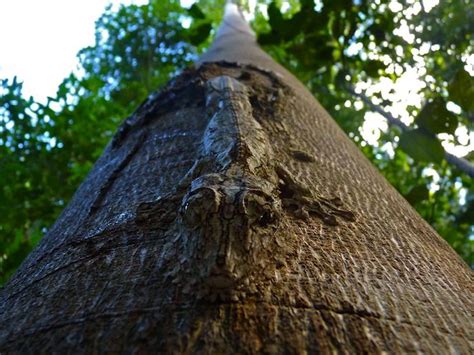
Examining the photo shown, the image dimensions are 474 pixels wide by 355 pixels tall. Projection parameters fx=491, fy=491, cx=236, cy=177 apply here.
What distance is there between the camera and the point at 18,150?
4703 millimetres

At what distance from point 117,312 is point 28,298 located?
0.97 feet

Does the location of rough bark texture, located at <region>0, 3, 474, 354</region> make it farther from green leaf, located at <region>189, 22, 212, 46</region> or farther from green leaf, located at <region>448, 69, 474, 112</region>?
green leaf, located at <region>189, 22, 212, 46</region>

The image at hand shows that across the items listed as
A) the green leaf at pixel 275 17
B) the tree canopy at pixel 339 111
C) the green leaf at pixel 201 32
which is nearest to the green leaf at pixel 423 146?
the tree canopy at pixel 339 111

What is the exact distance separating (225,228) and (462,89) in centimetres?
177

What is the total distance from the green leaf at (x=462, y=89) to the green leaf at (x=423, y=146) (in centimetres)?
21

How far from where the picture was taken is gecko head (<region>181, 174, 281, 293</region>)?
85 centimetres

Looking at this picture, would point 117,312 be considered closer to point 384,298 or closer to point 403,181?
point 384,298

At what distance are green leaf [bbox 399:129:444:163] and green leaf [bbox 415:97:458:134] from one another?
0.15 ft

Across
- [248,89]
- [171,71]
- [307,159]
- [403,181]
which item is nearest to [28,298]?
[307,159]

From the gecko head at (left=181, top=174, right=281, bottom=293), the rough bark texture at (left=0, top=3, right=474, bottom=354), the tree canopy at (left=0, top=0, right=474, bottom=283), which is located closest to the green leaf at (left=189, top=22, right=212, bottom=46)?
the tree canopy at (left=0, top=0, right=474, bottom=283)

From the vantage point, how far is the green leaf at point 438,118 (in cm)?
218

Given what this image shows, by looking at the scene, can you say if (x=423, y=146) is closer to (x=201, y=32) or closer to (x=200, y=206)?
(x=200, y=206)

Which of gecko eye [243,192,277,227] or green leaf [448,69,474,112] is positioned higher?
green leaf [448,69,474,112]

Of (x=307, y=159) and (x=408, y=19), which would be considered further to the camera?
(x=408, y=19)
